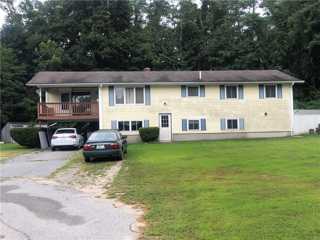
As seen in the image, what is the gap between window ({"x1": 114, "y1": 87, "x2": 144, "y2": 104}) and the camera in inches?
1437

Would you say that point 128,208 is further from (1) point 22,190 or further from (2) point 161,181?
(1) point 22,190

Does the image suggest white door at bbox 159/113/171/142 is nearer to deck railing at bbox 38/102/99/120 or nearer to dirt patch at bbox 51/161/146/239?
deck railing at bbox 38/102/99/120

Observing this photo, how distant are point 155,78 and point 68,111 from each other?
7081 millimetres

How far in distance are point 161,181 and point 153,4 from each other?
61.7 meters

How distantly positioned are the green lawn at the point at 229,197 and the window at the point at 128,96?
1785cm

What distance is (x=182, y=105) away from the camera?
36.8m

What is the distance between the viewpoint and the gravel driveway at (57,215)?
8055 mm

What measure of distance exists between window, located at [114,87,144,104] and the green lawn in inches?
703

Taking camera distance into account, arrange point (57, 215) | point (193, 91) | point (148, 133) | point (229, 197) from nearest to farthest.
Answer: point (57, 215), point (229, 197), point (148, 133), point (193, 91)

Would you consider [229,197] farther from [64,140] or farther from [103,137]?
[64,140]

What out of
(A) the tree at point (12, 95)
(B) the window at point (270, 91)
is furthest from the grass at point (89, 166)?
(A) the tree at point (12, 95)

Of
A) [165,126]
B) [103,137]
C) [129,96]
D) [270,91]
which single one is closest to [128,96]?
[129,96]

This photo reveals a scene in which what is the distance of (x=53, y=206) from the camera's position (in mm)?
10875

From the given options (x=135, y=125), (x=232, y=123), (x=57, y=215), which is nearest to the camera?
(x=57, y=215)
